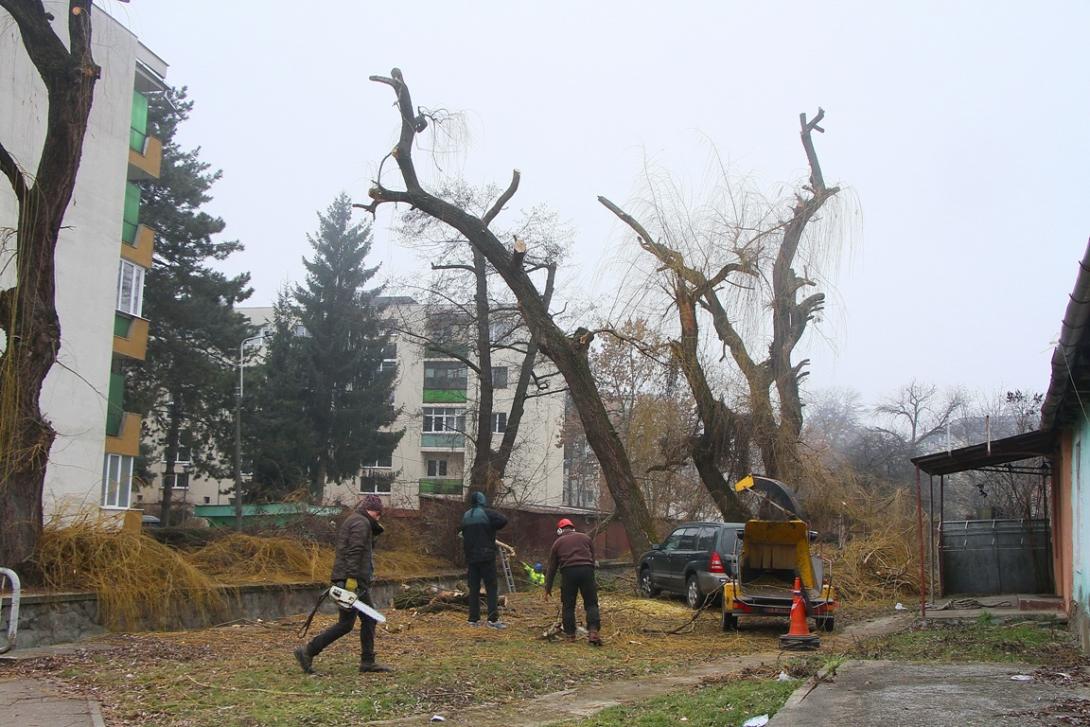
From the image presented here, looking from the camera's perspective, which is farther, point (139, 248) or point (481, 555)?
point (139, 248)

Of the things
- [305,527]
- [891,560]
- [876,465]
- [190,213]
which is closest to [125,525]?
[305,527]

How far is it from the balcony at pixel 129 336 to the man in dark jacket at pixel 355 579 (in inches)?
789

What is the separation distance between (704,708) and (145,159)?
2594cm

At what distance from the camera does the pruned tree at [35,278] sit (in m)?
12.0

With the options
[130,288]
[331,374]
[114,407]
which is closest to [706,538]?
[114,407]

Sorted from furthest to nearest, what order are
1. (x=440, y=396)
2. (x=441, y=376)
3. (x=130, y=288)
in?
(x=441, y=376), (x=440, y=396), (x=130, y=288)

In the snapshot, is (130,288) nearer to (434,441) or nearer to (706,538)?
(706,538)

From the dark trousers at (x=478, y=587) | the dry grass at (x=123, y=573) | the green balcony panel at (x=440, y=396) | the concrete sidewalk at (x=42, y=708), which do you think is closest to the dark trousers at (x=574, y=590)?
the dark trousers at (x=478, y=587)

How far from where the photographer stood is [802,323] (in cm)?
2088

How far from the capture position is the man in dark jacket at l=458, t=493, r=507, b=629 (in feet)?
46.1

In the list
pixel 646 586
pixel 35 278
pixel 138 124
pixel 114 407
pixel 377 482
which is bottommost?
pixel 646 586

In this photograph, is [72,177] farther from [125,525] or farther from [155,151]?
[155,151]

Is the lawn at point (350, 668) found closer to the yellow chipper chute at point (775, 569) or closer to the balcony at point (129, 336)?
the yellow chipper chute at point (775, 569)

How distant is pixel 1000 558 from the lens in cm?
1694
